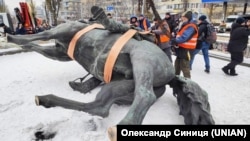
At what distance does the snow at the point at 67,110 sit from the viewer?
283 centimetres

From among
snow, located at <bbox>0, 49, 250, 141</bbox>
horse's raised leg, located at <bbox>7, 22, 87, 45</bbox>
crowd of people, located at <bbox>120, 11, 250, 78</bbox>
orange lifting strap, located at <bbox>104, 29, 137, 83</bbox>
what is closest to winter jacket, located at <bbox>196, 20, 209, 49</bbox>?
crowd of people, located at <bbox>120, 11, 250, 78</bbox>

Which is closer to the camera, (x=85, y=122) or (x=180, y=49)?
(x=85, y=122)

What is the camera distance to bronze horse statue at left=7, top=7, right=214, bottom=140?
7.79ft

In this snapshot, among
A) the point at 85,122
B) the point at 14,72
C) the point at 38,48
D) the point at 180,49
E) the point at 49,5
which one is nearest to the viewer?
the point at 85,122

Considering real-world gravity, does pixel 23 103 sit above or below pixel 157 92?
below

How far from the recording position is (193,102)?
8.70 feet

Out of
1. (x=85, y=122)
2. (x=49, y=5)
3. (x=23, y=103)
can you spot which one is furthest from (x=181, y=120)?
(x=49, y=5)

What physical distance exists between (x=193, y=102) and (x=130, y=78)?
825mm

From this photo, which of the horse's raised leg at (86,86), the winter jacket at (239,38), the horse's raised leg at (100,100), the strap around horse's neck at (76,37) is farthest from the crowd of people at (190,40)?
the horse's raised leg at (100,100)

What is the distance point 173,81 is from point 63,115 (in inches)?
64.1

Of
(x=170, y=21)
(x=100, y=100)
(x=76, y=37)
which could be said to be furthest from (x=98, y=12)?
(x=170, y=21)

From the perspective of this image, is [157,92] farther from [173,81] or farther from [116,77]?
[116,77]

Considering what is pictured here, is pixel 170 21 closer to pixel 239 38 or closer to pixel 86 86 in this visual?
pixel 239 38

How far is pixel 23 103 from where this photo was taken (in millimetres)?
3656
